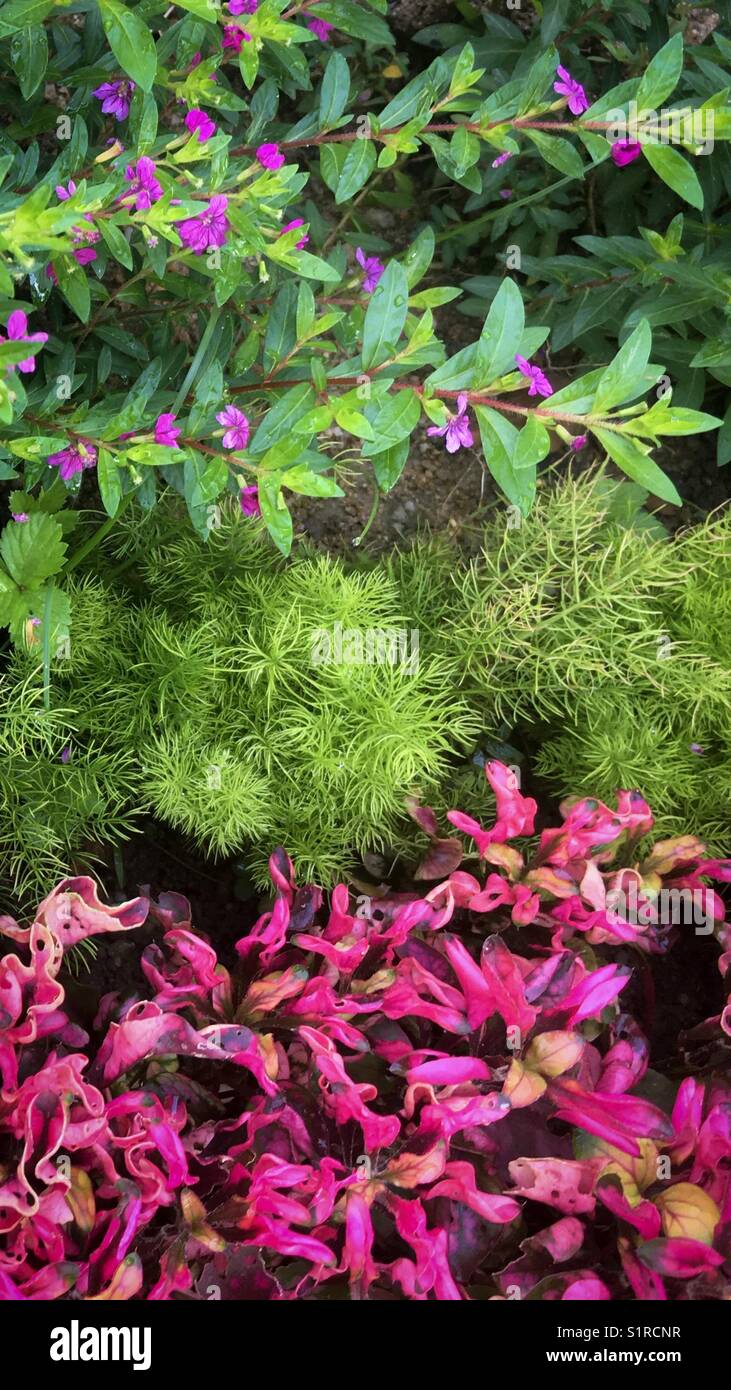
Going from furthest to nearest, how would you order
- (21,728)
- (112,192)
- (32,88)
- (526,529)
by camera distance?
1. (526,529)
2. (21,728)
3. (32,88)
4. (112,192)

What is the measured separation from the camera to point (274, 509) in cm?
108

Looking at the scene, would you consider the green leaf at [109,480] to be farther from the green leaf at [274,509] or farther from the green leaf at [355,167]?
the green leaf at [355,167]

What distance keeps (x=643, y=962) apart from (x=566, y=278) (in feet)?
3.43

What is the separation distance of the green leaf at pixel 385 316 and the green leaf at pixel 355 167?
0.19 metres

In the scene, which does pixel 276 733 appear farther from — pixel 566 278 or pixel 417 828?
pixel 566 278

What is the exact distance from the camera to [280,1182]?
1.06 meters

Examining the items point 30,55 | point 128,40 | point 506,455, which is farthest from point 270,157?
point 506,455

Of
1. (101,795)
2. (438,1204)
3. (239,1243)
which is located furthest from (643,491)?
(239,1243)

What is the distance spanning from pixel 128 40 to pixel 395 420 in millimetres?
410

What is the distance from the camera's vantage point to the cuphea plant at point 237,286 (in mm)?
1039

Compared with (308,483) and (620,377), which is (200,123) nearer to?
(308,483)

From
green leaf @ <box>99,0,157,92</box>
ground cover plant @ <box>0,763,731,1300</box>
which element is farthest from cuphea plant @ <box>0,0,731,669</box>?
ground cover plant @ <box>0,763,731,1300</box>

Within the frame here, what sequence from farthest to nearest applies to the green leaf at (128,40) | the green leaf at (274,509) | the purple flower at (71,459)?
the purple flower at (71,459)
the green leaf at (274,509)
the green leaf at (128,40)

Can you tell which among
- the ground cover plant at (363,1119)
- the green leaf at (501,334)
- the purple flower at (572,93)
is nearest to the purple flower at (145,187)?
the green leaf at (501,334)
